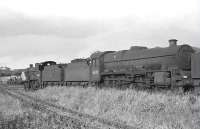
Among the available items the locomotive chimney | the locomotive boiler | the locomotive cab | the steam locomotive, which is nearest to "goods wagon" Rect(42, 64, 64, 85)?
the steam locomotive

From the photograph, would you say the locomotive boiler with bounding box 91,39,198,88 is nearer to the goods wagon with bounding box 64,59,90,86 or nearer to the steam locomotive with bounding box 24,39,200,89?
the steam locomotive with bounding box 24,39,200,89

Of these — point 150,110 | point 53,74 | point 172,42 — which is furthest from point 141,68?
point 53,74

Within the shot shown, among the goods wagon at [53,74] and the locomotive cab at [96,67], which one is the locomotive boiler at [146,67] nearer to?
the locomotive cab at [96,67]

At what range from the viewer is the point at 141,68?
1923 cm

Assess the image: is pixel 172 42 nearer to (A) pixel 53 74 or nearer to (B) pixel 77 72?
(B) pixel 77 72

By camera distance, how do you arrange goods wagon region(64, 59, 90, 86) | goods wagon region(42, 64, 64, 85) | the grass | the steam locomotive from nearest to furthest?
1. the grass
2. the steam locomotive
3. goods wagon region(64, 59, 90, 86)
4. goods wagon region(42, 64, 64, 85)

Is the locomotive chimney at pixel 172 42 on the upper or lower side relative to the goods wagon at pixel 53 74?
upper

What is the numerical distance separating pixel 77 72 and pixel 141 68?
950 centimetres

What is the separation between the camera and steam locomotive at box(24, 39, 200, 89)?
635 inches

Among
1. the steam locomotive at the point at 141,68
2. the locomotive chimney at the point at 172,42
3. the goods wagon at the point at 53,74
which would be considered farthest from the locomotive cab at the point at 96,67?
the goods wagon at the point at 53,74

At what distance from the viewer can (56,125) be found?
28.5ft

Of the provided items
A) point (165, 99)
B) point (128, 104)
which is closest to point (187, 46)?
point (165, 99)

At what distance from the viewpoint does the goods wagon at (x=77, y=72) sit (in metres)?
25.6

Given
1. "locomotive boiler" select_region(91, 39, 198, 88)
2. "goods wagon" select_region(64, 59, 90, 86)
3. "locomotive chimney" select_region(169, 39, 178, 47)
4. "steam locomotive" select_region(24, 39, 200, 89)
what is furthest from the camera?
"goods wagon" select_region(64, 59, 90, 86)
